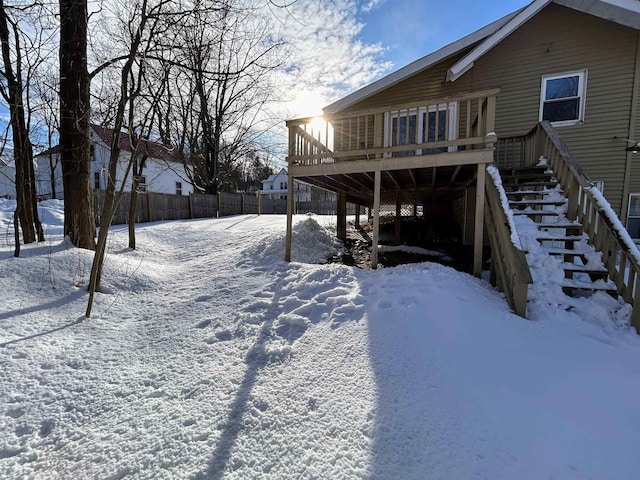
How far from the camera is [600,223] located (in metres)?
3.67

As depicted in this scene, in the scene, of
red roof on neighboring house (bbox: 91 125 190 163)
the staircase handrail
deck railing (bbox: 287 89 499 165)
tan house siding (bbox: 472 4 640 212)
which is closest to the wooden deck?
deck railing (bbox: 287 89 499 165)

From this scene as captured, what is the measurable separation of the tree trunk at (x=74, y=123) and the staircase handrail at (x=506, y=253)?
233 inches

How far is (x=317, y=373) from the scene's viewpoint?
2430 mm

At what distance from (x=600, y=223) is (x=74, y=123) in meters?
7.56

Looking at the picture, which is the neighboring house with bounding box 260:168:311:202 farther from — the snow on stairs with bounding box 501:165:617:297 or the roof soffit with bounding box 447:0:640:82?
the snow on stairs with bounding box 501:165:617:297

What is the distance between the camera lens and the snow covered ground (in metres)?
1.65

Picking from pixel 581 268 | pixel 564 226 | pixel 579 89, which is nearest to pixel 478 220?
pixel 564 226

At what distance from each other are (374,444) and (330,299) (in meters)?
2.01

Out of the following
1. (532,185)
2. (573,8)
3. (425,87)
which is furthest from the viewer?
(425,87)

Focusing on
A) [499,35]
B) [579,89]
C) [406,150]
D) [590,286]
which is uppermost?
[499,35]

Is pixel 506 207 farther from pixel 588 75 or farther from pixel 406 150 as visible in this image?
pixel 588 75

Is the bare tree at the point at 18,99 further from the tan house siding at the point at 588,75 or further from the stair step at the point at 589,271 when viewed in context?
the tan house siding at the point at 588,75

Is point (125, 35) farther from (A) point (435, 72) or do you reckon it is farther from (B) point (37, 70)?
(A) point (435, 72)

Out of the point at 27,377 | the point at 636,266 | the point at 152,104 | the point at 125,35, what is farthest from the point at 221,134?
the point at 636,266
